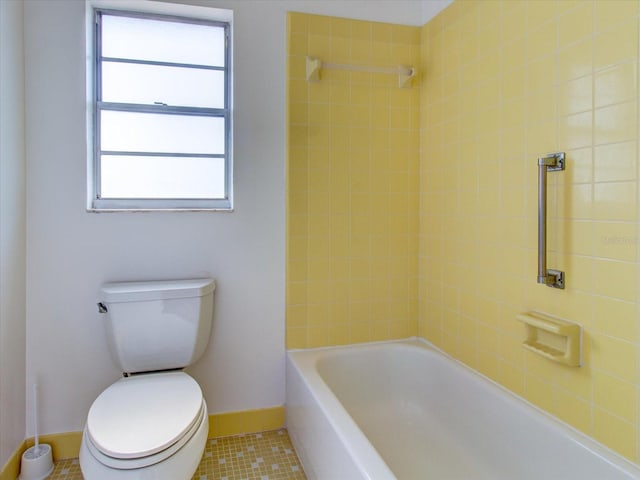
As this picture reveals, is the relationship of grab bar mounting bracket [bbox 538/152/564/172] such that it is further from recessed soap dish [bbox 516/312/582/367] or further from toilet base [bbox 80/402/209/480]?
toilet base [bbox 80/402/209/480]

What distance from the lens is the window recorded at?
2014 mm

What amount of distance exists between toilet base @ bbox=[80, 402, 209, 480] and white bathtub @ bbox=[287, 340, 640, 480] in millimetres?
447

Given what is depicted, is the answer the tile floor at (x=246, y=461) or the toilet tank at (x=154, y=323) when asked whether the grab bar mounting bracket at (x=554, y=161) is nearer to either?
the toilet tank at (x=154, y=323)

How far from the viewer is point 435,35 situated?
2.11 m

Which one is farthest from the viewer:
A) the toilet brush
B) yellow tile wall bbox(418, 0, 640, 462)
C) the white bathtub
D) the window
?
the window

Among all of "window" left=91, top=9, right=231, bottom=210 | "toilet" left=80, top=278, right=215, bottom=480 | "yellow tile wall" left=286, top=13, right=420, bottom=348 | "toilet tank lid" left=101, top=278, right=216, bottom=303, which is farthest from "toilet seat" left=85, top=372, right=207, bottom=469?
"window" left=91, top=9, right=231, bottom=210

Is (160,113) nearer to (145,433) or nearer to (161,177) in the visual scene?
(161,177)

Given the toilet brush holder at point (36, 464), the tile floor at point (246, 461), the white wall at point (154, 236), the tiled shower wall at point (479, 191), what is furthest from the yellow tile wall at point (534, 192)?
the toilet brush holder at point (36, 464)

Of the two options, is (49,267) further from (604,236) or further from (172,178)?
(604,236)

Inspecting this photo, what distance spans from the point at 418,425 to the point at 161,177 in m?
1.69

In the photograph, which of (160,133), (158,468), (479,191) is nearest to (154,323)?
(158,468)

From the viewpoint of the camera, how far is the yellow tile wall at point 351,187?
2.10 m

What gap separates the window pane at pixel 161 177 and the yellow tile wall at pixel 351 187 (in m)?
0.41

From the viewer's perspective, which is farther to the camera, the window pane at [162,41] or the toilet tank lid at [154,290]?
the window pane at [162,41]
